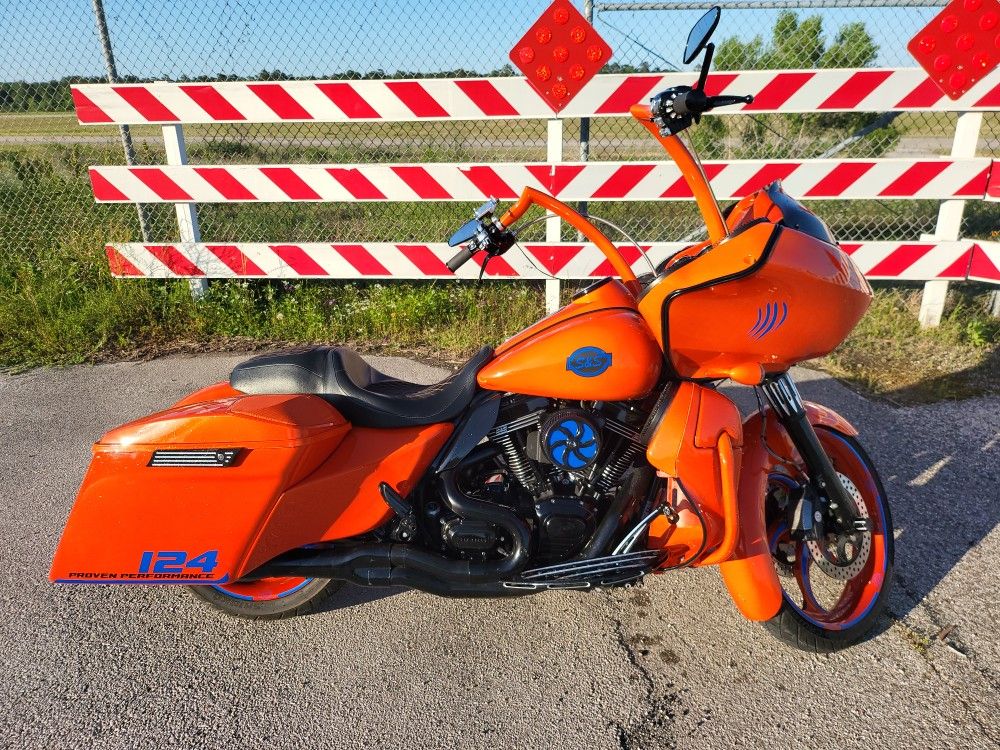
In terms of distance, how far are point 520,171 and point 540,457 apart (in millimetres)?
3130

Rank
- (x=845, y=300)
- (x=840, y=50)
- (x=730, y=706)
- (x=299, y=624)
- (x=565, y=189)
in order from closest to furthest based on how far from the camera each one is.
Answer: (x=845, y=300) < (x=730, y=706) < (x=299, y=624) < (x=565, y=189) < (x=840, y=50)

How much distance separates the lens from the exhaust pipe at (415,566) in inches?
94.6

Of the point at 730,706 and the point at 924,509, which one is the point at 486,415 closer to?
the point at 730,706

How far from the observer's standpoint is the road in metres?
2.26

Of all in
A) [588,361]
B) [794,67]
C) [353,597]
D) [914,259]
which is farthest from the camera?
[794,67]

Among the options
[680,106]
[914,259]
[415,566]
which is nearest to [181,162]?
[415,566]

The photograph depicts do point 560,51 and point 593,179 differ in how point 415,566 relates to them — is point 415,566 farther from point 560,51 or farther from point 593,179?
point 560,51

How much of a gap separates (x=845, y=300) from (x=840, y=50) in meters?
9.94

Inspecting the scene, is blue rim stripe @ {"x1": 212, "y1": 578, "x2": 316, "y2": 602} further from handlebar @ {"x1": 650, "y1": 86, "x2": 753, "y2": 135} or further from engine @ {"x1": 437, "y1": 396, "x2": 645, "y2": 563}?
handlebar @ {"x1": 650, "y1": 86, "x2": 753, "y2": 135}

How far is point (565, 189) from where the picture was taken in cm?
505

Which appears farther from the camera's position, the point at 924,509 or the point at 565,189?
the point at 565,189

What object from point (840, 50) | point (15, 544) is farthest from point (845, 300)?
point (840, 50)

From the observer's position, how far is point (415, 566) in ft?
8.03

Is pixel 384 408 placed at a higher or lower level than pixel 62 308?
higher
